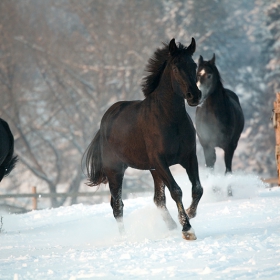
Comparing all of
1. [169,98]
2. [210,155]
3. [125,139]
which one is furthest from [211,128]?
[169,98]

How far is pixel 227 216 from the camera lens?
1048cm

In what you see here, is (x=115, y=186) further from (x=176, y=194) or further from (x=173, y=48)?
(x=173, y=48)

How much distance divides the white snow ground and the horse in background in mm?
1223

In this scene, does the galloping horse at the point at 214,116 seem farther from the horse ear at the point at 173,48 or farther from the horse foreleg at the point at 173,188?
the horse foreleg at the point at 173,188

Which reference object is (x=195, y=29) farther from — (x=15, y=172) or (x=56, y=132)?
(x=15, y=172)

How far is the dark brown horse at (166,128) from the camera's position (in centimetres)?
802

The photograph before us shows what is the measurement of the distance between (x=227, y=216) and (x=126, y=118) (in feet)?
7.72

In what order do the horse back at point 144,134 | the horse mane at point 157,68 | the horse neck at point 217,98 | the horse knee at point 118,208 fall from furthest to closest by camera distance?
the horse neck at point 217,98, the horse knee at point 118,208, the horse mane at point 157,68, the horse back at point 144,134

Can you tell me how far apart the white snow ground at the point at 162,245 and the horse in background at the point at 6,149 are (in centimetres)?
122

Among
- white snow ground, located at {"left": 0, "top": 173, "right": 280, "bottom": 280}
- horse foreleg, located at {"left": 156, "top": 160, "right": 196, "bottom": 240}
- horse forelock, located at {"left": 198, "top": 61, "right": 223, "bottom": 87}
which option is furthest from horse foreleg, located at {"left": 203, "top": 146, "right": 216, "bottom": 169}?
horse foreleg, located at {"left": 156, "top": 160, "right": 196, "bottom": 240}

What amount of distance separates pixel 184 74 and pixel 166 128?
2.36 ft

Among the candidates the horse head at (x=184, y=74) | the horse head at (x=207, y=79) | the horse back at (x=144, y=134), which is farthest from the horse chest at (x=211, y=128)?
the horse head at (x=184, y=74)

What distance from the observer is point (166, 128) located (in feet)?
27.2

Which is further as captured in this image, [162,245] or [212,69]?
[212,69]
